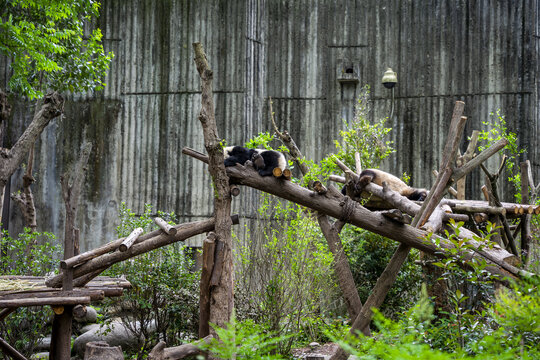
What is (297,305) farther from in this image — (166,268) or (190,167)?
(190,167)

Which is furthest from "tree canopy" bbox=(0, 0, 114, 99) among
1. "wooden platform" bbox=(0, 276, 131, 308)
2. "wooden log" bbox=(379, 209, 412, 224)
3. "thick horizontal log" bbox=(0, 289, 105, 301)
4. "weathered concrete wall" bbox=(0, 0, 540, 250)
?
→ "wooden log" bbox=(379, 209, 412, 224)

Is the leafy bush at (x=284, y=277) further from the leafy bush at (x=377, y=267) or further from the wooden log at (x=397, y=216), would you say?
the wooden log at (x=397, y=216)

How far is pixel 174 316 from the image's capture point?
834cm

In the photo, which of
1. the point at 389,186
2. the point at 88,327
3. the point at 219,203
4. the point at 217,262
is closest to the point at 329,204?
the point at 219,203

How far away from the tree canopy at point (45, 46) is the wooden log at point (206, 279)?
5.06 metres

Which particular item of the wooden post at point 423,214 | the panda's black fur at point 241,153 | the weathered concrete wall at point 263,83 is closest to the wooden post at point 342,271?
the wooden post at point 423,214

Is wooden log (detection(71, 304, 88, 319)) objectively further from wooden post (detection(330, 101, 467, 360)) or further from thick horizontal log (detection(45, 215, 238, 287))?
wooden post (detection(330, 101, 467, 360))

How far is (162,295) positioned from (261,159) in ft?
9.66

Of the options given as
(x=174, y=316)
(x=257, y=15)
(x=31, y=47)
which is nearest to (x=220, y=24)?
(x=257, y=15)

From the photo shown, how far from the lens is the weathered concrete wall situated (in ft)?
42.9

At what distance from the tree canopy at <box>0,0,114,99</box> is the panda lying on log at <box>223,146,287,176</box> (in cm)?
387

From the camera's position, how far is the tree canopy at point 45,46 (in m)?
9.66

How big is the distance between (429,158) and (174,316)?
7.18m

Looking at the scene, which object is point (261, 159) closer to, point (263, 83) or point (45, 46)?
point (45, 46)
